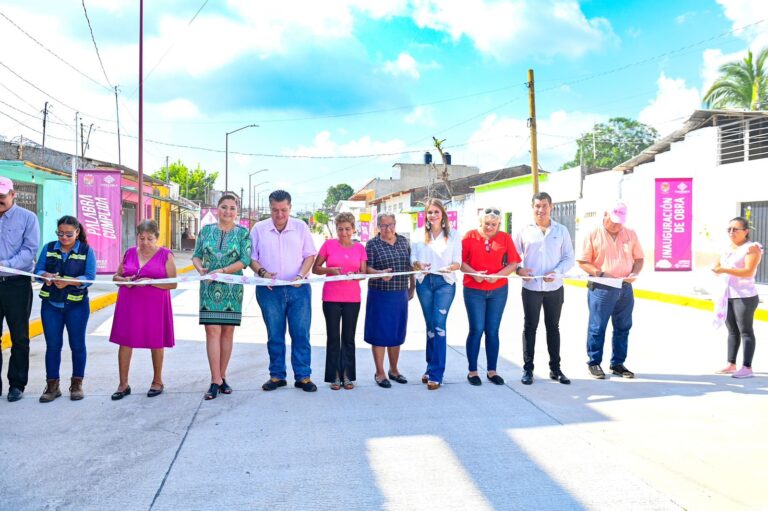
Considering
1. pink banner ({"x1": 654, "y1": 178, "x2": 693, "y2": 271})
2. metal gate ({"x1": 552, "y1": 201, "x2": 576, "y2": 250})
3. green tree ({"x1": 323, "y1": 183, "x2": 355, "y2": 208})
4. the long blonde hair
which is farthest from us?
green tree ({"x1": 323, "y1": 183, "x2": 355, "y2": 208})

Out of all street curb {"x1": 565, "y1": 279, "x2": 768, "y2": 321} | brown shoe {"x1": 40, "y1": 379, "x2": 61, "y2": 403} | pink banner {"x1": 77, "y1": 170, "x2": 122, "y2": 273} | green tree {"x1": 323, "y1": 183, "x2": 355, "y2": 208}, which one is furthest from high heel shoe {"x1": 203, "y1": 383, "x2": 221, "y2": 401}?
green tree {"x1": 323, "y1": 183, "x2": 355, "y2": 208}

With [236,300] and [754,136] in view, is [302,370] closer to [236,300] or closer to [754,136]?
[236,300]

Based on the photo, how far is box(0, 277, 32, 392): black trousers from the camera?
530cm

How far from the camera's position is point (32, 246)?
5.46 meters

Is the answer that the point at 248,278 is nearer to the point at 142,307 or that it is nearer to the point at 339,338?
the point at 142,307

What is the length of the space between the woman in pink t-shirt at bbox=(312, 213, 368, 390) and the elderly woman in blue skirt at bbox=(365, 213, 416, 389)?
0.47 feet

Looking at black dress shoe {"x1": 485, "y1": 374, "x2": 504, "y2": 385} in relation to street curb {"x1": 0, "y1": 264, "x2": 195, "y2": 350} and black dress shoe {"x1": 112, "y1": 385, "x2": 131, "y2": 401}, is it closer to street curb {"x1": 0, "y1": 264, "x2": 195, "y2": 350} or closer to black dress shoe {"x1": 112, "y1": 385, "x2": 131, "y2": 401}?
black dress shoe {"x1": 112, "y1": 385, "x2": 131, "y2": 401}

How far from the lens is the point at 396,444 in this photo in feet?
13.9

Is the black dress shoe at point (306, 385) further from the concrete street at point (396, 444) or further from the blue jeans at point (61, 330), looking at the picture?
the blue jeans at point (61, 330)

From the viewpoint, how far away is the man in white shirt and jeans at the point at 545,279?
6.02m

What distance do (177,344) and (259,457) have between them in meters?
4.59

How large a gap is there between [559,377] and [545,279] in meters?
0.97

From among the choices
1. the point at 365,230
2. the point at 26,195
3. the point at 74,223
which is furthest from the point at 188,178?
the point at 74,223

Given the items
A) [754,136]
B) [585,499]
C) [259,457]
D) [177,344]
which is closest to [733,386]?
[585,499]
